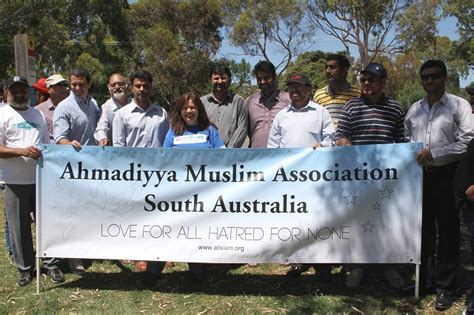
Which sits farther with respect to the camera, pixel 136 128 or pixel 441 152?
pixel 136 128

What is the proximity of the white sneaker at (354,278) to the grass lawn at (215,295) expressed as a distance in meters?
0.07

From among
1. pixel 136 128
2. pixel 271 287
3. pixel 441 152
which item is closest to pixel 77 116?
pixel 136 128

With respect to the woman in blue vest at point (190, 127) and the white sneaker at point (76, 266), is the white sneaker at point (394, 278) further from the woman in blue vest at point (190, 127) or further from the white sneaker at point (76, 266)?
the white sneaker at point (76, 266)

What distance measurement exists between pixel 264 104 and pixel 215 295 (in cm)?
216

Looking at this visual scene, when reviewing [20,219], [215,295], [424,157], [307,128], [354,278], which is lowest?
[215,295]

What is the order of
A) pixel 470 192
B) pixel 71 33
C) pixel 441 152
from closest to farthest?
A: pixel 470 192, pixel 441 152, pixel 71 33

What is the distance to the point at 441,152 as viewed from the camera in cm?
420

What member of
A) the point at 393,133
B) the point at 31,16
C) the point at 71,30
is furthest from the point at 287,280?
the point at 71,30

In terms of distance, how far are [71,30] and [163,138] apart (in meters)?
23.5

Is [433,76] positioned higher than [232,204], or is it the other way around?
[433,76]

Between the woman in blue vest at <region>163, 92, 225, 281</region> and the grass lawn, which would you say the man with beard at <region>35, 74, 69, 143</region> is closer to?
the woman in blue vest at <region>163, 92, 225, 281</region>

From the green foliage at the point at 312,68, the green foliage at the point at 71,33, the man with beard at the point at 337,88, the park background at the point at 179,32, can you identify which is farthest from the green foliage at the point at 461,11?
the man with beard at the point at 337,88

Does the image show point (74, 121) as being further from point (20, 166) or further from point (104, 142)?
point (20, 166)

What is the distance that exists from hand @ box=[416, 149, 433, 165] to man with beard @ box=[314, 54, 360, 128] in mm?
1218
